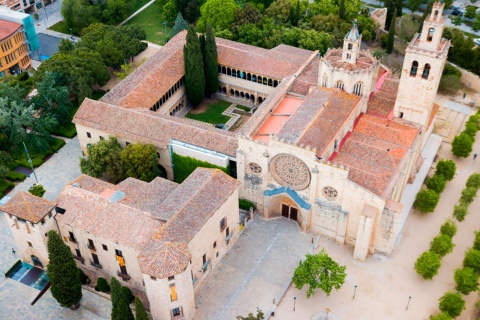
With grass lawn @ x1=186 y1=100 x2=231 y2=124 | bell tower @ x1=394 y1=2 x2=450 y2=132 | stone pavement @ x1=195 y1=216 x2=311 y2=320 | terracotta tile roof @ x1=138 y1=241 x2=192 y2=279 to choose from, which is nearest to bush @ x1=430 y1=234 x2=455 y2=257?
stone pavement @ x1=195 y1=216 x2=311 y2=320

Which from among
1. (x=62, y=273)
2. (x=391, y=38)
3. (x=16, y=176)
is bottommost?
(x=16, y=176)

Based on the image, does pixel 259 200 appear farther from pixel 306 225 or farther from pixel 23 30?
pixel 23 30

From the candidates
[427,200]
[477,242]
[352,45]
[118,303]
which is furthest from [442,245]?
[118,303]

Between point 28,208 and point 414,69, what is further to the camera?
point 414,69

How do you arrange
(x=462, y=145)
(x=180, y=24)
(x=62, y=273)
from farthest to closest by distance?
1. (x=180, y=24)
2. (x=462, y=145)
3. (x=62, y=273)

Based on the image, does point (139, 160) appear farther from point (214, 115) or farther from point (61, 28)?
point (61, 28)

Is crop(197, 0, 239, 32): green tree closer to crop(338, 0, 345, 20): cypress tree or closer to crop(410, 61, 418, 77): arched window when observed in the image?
crop(338, 0, 345, 20): cypress tree

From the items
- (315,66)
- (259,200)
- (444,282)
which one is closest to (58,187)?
(259,200)
